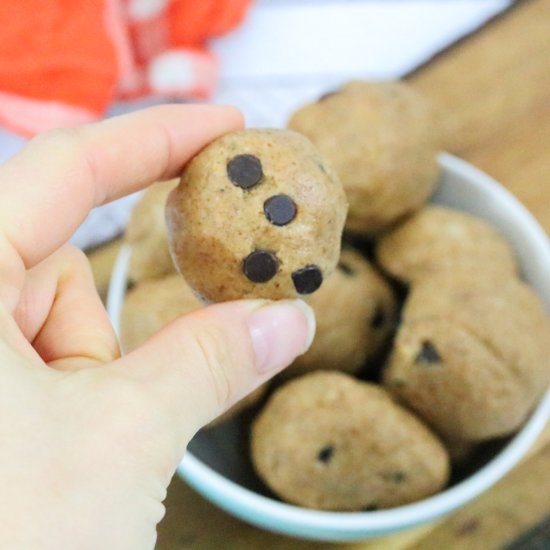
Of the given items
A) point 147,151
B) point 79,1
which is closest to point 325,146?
point 147,151

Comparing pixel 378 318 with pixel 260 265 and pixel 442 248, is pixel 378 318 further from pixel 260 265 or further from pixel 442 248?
pixel 260 265

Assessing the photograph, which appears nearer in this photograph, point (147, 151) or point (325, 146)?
point (147, 151)

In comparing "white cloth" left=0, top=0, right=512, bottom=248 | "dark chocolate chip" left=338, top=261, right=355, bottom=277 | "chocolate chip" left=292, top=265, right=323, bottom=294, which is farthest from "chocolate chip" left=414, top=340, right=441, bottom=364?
"white cloth" left=0, top=0, right=512, bottom=248

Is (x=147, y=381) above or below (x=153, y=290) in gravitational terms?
above

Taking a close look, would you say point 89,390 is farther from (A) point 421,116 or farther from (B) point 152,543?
(A) point 421,116

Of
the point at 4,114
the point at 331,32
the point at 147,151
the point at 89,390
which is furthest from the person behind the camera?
the point at 331,32

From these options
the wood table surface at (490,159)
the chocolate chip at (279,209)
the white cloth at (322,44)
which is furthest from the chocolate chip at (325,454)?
the white cloth at (322,44)
